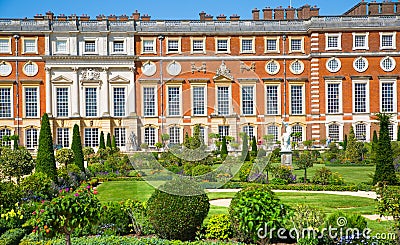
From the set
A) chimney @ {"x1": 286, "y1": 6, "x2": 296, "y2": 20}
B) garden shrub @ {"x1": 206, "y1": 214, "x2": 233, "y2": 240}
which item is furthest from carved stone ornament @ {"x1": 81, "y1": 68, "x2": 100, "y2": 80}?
garden shrub @ {"x1": 206, "y1": 214, "x2": 233, "y2": 240}

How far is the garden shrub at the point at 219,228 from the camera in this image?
401 inches

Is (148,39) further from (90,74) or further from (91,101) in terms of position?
(91,101)

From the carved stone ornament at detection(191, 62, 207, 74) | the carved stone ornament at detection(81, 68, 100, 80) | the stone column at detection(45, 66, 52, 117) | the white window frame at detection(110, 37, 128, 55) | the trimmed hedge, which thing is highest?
the white window frame at detection(110, 37, 128, 55)

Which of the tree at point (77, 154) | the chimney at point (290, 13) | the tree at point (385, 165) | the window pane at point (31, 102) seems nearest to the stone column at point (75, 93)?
the window pane at point (31, 102)

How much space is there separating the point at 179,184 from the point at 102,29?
1087 inches

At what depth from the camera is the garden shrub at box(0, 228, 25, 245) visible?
32.0ft

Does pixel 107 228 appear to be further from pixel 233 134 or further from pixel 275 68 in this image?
pixel 275 68

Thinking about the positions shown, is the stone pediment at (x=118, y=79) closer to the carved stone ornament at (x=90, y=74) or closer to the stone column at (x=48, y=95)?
the carved stone ornament at (x=90, y=74)

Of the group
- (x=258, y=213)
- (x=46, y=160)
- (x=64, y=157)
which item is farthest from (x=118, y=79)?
(x=258, y=213)

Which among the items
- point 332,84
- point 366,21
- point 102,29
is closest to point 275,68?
point 332,84

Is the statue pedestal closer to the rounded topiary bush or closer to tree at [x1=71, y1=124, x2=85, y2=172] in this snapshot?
tree at [x1=71, y1=124, x2=85, y2=172]

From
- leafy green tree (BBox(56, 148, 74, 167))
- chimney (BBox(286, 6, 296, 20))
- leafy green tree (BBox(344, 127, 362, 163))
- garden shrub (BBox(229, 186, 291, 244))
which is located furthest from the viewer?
chimney (BBox(286, 6, 296, 20))

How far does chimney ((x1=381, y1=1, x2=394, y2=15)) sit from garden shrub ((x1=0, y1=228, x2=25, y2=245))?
33051 mm

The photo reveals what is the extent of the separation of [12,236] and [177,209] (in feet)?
10.8
